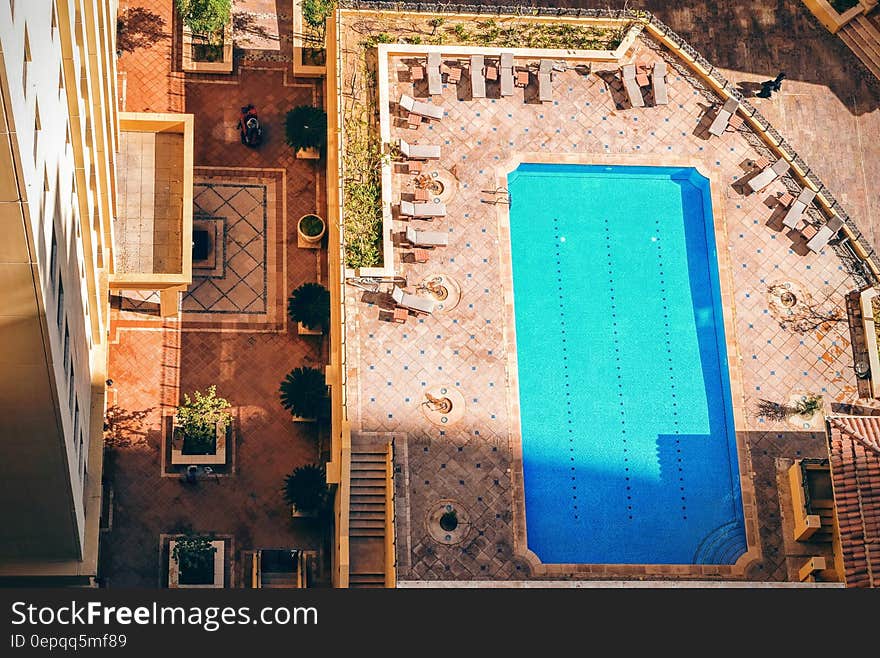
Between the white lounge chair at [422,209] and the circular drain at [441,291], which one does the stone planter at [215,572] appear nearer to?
the circular drain at [441,291]

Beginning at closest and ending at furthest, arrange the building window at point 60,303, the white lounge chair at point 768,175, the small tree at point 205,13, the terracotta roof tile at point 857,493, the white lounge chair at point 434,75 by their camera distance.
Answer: the building window at point 60,303 < the terracotta roof tile at point 857,493 < the small tree at point 205,13 < the white lounge chair at point 434,75 < the white lounge chair at point 768,175

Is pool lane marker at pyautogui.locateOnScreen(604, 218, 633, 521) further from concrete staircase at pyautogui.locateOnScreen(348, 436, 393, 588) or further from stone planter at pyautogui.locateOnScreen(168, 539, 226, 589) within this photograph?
stone planter at pyautogui.locateOnScreen(168, 539, 226, 589)

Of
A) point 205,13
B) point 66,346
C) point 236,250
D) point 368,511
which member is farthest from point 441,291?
point 66,346

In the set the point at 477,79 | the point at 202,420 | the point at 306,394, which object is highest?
the point at 477,79

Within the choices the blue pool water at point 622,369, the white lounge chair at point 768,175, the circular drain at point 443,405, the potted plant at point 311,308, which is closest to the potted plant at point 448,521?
the blue pool water at point 622,369

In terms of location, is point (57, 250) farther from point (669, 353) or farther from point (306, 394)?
point (669, 353)

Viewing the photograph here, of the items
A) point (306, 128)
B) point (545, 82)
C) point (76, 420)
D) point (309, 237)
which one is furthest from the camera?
point (545, 82)
